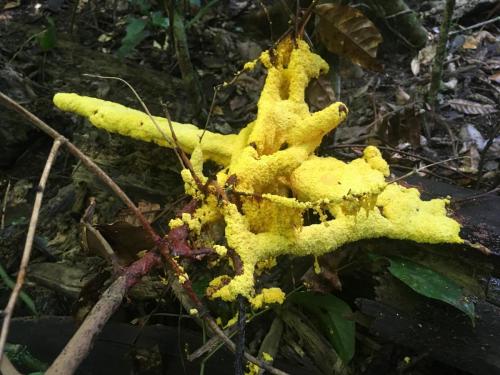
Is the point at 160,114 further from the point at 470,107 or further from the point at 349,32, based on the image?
the point at 470,107

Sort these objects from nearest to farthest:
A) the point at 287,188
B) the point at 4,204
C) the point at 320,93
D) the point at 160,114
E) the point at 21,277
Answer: the point at 21,277, the point at 287,188, the point at 320,93, the point at 160,114, the point at 4,204

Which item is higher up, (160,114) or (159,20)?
(159,20)

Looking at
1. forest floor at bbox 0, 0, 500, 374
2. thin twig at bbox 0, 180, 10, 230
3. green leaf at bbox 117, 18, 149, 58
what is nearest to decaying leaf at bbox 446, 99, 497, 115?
forest floor at bbox 0, 0, 500, 374

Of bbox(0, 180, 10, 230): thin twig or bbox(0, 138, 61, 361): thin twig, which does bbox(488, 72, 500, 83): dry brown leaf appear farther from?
bbox(0, 180, 10, 230): thin twig

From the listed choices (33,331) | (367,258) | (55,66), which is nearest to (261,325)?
(367,258)

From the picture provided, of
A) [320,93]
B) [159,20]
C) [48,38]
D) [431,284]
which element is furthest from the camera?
[48,38]

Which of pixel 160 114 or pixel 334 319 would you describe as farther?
pixel 160 114

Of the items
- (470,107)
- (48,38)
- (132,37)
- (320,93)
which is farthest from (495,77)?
(48,38)
